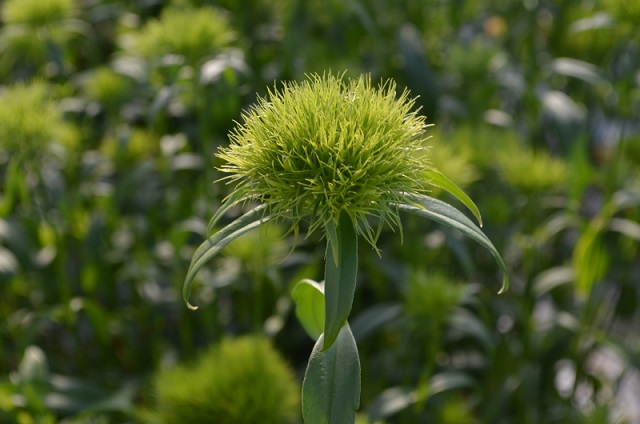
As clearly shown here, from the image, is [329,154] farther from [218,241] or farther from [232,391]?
[232,391]

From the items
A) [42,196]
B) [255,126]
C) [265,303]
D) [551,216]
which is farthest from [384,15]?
[255,126]

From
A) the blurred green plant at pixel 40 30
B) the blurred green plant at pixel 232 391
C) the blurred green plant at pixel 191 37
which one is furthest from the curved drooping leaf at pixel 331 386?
the blurred green plant at pixel 40 30

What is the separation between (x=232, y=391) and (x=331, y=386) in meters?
0.45

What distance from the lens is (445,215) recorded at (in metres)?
0.69

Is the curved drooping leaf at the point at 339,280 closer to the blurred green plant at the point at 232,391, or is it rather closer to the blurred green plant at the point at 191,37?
the blurred green plant at the point at 232,391

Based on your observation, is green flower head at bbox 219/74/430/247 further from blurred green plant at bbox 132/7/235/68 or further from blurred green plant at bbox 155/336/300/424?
blurred green plant at bbox 132/7/235/68

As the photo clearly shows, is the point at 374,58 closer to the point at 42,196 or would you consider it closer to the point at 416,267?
the point at 416,267

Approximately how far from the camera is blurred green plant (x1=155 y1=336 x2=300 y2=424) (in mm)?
1068

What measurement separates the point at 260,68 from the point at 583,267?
0.88 metres

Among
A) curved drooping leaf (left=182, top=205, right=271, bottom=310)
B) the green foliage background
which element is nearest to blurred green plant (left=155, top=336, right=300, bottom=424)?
the green foliage background

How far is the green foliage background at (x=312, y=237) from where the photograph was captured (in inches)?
50.9

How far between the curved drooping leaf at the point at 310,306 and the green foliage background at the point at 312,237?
41 centimetres

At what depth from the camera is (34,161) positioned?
128cm

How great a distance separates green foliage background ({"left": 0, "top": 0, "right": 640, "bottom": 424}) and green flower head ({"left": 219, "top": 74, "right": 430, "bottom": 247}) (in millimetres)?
535
